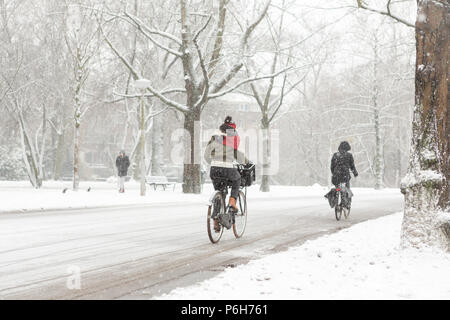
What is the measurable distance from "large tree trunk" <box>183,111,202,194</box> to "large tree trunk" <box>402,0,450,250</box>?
15.2m

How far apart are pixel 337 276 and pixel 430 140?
2484 millimetres

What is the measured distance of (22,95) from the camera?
28.0 m

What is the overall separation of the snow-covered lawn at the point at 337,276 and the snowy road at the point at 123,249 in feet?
1.67

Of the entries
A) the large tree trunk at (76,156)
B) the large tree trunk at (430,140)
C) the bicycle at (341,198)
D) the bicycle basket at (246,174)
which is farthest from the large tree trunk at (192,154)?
the large tree trunk at (430,140)

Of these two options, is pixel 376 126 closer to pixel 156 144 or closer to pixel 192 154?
pixel 156 144

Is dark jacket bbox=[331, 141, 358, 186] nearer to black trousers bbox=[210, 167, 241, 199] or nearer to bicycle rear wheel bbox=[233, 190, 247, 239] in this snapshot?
bicycle rear wheel bbox=[233, 190, 247, 239]

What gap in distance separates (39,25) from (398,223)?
26235mm

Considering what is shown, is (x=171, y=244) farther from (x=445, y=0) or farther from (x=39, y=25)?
(x=39, y=25)

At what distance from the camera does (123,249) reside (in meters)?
7.92

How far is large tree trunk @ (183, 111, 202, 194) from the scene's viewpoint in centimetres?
2196

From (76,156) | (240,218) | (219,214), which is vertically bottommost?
(240,218)

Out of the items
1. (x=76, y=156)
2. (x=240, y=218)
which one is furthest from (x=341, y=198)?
(x=76, y=156)

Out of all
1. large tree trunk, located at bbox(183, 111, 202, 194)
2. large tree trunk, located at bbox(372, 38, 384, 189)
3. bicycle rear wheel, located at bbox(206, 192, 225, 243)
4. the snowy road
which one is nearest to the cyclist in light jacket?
bicycle rear wheel, located at bbox(206, 192, 225, 243)
